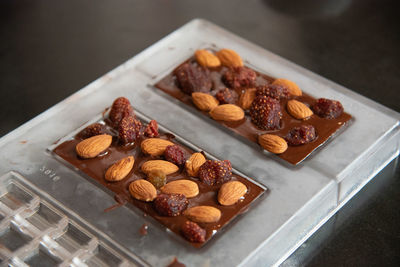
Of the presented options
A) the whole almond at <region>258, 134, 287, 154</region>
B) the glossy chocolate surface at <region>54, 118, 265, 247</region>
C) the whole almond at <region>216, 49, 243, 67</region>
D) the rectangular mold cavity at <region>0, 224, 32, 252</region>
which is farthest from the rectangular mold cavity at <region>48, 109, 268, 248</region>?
the whole almond at <region>216, 49, 243, 67</region>

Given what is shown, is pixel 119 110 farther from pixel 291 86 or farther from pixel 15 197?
pixel 291 86

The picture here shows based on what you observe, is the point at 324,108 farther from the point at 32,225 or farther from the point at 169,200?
the point at 32,225

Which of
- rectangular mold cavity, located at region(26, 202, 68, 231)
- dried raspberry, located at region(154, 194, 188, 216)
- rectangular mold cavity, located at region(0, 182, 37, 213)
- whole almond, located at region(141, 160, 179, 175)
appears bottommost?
rectangular mold cavity, located at region(26, 202, 68, 231)

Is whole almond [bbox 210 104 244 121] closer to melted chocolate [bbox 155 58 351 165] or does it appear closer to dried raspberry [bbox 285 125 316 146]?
melted chocolate [bbox 155 58 351 165]

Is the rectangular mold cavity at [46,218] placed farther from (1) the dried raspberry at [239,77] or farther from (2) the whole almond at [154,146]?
(1) the dried raspberry at [239,77]

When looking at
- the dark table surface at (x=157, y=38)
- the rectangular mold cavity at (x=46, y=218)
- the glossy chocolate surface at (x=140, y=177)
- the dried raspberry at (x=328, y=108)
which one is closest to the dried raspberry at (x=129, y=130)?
the glossy chocolate surface at (x=140, y=177)

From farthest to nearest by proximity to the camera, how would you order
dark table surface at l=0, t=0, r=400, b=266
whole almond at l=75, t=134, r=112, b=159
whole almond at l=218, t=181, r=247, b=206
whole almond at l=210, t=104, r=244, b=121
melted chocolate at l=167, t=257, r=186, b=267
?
dark table surface at l=0, t=0, r=400, b=266 → whole almond at l=210, t=104, r=244, b=121 → whole almond at l=75, t=134, r=112, b=159 → whole almond at l=218, t=181, r=247, b=206 → melted chocolate at l=167, t=257, r=186, b=267

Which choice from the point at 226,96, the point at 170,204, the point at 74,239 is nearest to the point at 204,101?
the point at 226,96
